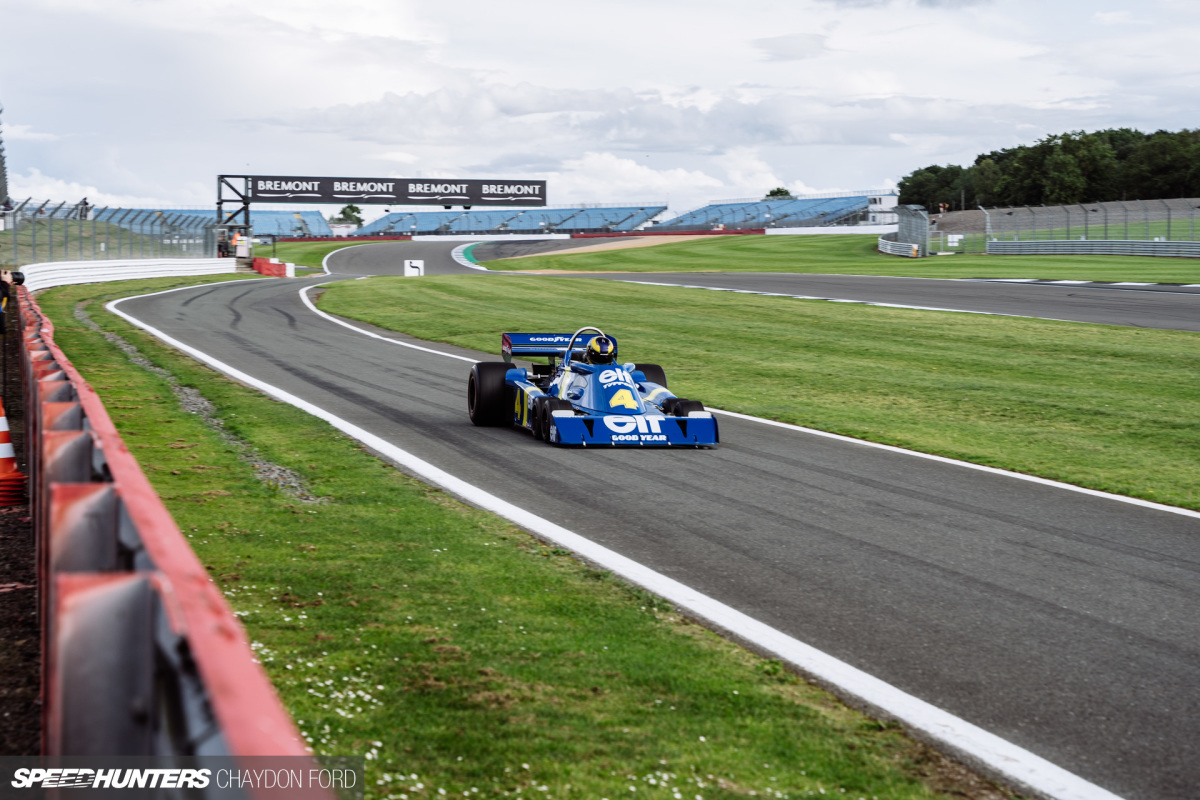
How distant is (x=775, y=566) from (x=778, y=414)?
6435 mm

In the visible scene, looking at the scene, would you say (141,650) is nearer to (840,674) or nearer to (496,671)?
(496,671)

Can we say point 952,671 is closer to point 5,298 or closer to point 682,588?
point 682,588

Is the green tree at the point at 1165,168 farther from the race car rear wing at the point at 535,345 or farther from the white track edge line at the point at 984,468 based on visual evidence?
the race car rear wing at the point at 535,345

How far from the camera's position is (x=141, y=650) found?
203 centimetres

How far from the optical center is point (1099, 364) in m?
17.0

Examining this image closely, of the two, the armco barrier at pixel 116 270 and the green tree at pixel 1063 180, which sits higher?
the green tree at pixel 1063 180

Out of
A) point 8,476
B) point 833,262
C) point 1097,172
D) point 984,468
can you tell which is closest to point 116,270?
point 833,262

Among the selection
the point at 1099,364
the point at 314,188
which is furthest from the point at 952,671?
the point at 314,188

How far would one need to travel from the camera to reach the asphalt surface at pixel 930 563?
4258 millimetres

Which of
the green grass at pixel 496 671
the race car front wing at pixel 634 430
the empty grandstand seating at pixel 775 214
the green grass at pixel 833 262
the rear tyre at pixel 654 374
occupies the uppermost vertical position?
the empty grandstand seating at pixel 775 214

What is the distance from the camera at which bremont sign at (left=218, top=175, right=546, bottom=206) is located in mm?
75000

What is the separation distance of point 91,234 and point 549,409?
30.3 metres

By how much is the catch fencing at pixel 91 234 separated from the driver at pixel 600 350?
72.8 ft

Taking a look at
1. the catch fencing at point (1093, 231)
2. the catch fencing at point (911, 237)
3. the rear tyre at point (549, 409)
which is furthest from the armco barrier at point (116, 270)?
the catch fencing at point (1093, 231)
